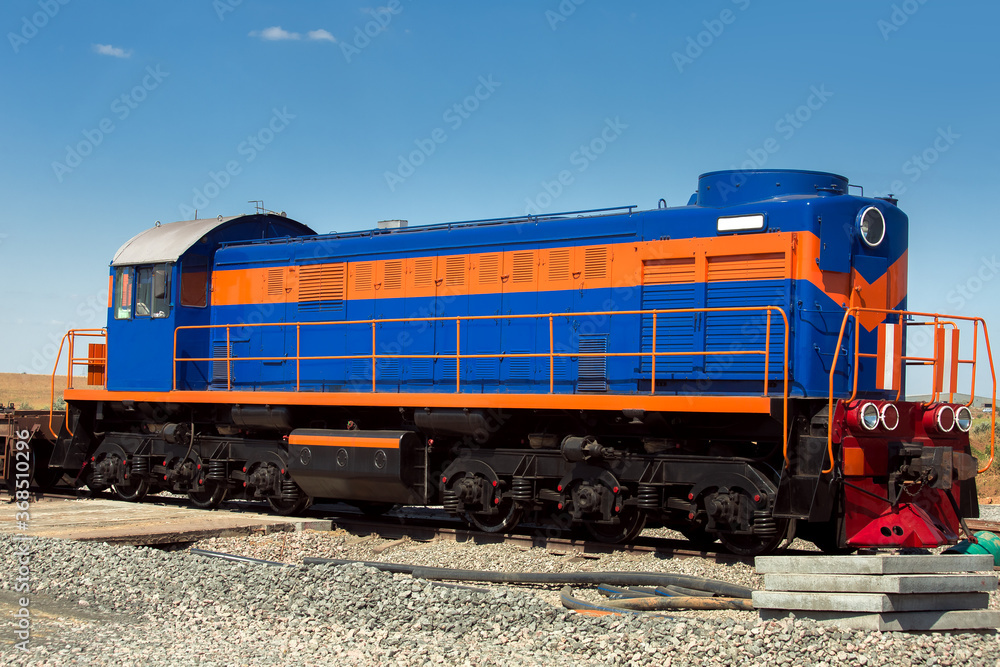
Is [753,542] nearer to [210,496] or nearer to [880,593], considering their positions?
[880,593]

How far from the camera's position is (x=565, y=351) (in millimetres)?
10438

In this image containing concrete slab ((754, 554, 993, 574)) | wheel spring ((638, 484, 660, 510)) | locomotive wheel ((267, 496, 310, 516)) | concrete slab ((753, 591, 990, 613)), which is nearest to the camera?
concrete slab ((753, 591, 990, 613))

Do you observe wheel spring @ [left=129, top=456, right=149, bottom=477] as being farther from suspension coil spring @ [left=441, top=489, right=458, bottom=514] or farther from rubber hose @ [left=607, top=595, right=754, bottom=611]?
rubber hose @ [left=607, top=595, right=754, bottom=611]

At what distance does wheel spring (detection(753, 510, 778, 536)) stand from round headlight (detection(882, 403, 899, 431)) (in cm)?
129

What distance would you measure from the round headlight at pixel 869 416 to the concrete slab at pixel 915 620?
2461 millimetres

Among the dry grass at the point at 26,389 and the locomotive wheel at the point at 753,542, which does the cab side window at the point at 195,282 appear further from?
the dry grass at the point at 26,389

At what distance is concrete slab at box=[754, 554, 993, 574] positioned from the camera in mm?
6066

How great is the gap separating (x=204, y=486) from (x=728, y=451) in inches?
278

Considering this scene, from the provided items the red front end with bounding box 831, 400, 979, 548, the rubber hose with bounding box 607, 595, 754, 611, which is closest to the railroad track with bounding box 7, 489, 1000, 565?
the red front end with bounding box 831, 400, 979, 548

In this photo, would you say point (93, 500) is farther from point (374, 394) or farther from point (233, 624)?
point (233, 624)

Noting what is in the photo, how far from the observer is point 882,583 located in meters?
5.84

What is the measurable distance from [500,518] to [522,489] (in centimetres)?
68

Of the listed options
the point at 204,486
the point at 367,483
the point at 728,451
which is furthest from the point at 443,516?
the point at 728,451
